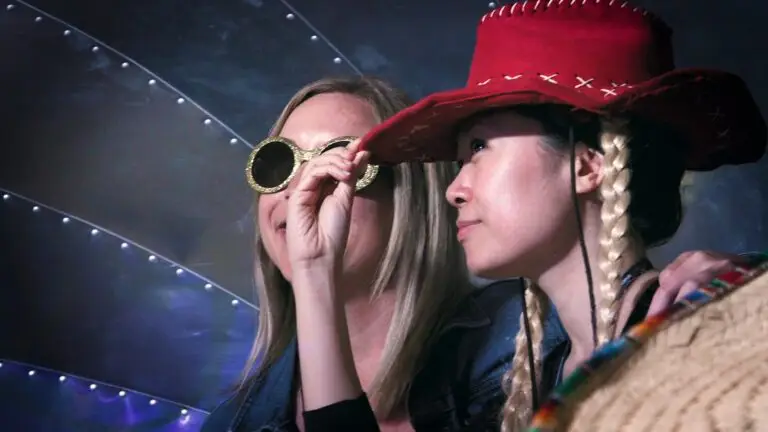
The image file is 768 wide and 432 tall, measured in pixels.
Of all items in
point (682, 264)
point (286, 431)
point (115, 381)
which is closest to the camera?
point (682, 264)

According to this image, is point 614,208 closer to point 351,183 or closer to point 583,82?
point 583,82

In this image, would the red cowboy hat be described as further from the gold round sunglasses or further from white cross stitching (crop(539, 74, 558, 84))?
the gold round sunglasses

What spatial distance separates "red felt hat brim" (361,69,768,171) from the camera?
685 millimetres

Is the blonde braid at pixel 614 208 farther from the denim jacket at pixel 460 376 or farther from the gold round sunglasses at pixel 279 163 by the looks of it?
the gold round sunglasses at pixel 279 163

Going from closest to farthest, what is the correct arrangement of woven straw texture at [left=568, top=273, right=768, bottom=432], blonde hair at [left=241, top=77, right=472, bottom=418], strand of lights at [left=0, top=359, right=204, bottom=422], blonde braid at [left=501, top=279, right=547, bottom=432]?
woven straw texture at [left=568, top=273, right=768, bottom=432]
blonde braid at [left=501, top=279, right=547, bottom=432]
blonde hair at [left=241, top=77, right=472, bottom=418]
strand of lights at [left=0, top=359, right=204, bottom=422]

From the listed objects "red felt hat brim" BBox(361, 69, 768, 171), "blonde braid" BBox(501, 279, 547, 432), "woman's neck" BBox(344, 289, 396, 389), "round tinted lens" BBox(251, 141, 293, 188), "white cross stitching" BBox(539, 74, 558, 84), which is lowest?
"blonde braid" BBox(501, 279, 547, 432)

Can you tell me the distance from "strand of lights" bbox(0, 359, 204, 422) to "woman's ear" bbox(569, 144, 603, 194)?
0.56 m

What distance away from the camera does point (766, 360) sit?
13.7 inches

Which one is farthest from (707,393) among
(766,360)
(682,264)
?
(682,264)

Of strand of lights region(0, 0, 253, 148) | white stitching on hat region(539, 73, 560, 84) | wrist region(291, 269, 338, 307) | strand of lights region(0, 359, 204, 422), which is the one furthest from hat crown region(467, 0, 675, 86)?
strand of lights region(0, 359, 204, 422)

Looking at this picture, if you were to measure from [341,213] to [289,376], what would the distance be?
23cm

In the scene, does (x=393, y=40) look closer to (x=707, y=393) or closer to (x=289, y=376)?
(x=289, y=376)

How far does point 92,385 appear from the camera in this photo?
3.38ft

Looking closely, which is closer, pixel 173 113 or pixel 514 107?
pixel 514 107
